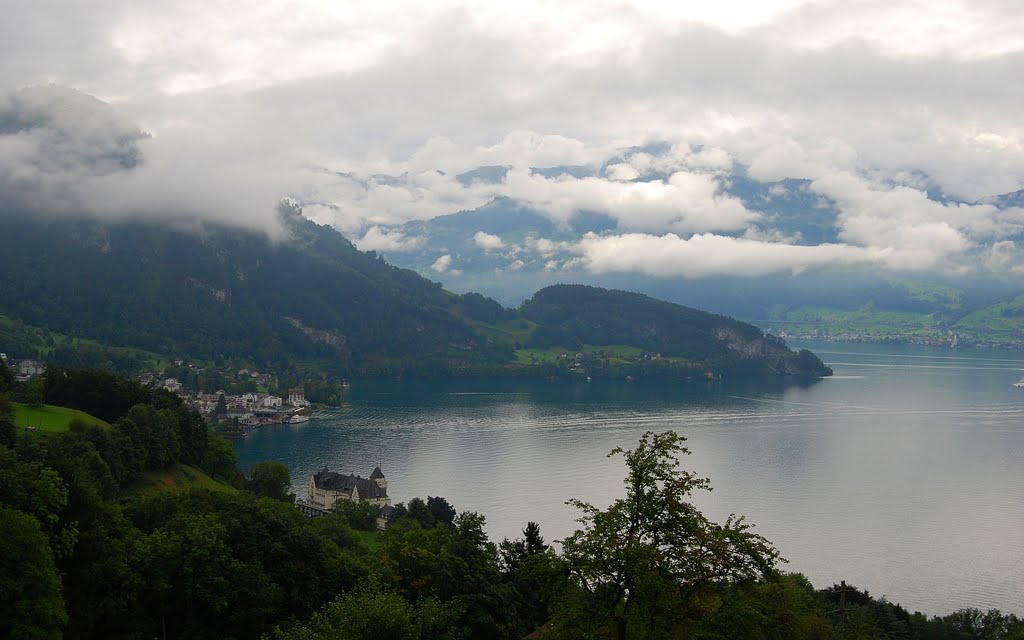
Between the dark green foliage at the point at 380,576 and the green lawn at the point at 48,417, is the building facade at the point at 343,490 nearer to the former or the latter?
the green lawn at the point at 48,417

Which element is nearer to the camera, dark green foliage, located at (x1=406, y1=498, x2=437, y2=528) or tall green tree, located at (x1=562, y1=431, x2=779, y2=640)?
tall green tree, located at (x1=562, y1=431, x2=779, y2=640)

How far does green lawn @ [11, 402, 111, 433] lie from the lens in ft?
152

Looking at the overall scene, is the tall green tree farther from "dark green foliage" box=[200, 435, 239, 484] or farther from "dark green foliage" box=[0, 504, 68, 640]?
"dark green foliage" box=[200, 435, 239, 484]

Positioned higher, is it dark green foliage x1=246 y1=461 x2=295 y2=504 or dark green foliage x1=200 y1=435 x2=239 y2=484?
dark green foliage x1=200 y1=435 x2=239 y2=484

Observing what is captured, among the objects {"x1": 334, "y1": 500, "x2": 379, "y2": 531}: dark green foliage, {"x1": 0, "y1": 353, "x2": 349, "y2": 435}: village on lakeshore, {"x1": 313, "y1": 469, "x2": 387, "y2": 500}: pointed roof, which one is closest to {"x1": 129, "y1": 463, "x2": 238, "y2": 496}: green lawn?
{"x1": 334, "y1": 500, "x2": 379, "y2": 531}: dark green foliage

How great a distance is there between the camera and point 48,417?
1919 inches

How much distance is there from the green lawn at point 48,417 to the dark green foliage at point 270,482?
10215 mm

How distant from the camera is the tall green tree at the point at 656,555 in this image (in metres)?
14.4

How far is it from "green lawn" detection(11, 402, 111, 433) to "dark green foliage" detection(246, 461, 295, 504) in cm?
1022

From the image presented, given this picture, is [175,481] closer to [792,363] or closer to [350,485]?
[350,485]

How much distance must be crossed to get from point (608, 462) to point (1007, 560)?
36674 millimetres

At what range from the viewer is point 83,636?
21.6 meters

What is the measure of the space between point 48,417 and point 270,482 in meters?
14.3

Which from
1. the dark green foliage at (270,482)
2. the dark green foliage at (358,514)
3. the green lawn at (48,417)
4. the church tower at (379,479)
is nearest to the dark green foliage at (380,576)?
the green lawn at (48,417)
